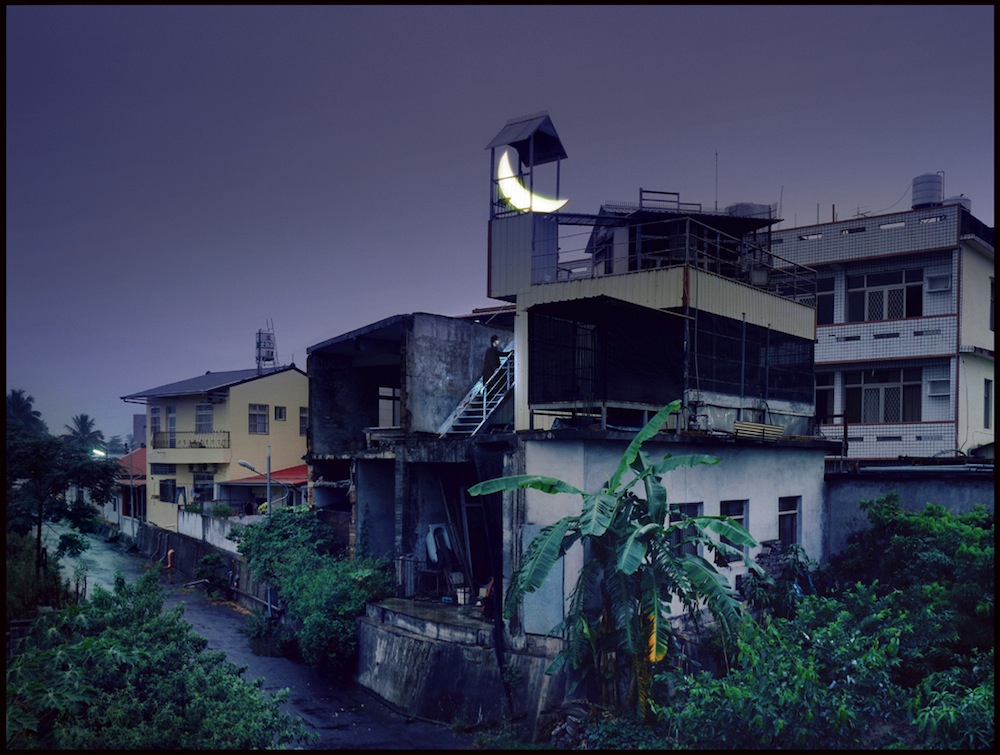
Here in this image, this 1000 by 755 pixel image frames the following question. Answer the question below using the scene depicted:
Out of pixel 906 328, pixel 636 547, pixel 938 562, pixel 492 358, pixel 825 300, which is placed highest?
pixel 825 300

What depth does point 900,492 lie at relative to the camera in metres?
19.8

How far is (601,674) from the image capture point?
13500mm

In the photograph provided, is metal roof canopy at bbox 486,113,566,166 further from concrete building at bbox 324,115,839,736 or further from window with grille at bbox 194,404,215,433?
window with grille at bbox 194,404,215,433

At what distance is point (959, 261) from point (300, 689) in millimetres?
22835

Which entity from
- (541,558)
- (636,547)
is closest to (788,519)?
(636,547)

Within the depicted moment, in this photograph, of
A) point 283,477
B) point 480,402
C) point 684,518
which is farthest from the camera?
point 283,477

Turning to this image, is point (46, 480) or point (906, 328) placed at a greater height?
point (906, 328)

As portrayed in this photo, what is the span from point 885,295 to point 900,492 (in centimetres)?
916

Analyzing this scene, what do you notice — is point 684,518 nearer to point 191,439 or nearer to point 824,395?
point 824,395

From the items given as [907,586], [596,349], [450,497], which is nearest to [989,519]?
[907,586]

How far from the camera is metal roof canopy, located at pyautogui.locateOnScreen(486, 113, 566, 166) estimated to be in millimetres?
21344

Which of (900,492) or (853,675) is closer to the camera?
(853,675)

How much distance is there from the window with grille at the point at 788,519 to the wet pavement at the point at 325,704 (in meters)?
9.95

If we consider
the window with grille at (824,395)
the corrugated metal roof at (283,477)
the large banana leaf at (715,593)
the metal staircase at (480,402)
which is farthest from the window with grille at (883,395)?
the corrugated metal roof at (283,477)
